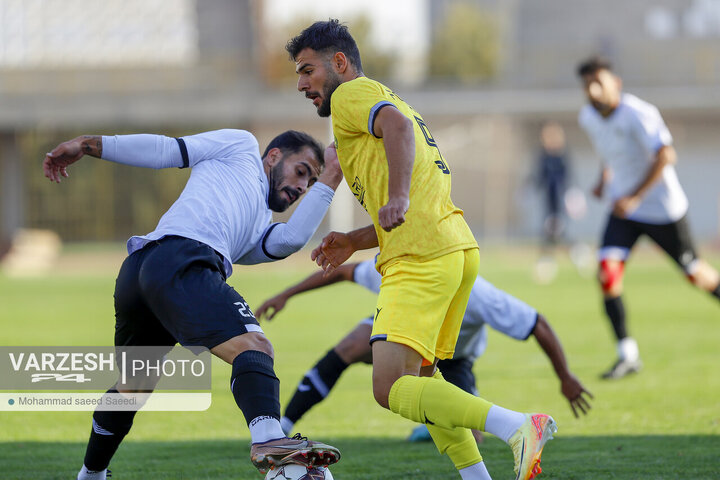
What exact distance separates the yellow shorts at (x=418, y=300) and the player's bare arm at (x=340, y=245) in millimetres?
295

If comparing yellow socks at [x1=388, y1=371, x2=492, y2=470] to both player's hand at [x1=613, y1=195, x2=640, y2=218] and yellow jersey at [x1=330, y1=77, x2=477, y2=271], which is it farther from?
player's hand at [x1=613, y1=195, x2=640, y2=218]

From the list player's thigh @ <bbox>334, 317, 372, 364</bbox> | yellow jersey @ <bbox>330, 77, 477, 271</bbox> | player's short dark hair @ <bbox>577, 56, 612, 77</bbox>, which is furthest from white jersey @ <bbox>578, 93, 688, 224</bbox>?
yellow jersey @ <bbox>330, 77, 477, 271</bbox>

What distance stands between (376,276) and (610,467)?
5.16 ft

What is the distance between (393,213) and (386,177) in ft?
1.08

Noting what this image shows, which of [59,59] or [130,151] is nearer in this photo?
[130,151]

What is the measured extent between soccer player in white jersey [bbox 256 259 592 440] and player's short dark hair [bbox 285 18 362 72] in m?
1.38

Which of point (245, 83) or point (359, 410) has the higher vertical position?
point (359, 410)

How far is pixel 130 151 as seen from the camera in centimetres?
392

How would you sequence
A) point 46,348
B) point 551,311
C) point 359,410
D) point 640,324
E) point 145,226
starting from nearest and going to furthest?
point 359,410 → point 46,348 → point 640,324 → point 551,311 → point 145,226

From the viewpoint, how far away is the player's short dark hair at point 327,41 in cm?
379

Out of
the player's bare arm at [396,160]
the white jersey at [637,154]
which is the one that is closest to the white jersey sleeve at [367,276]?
the player's bare arm at [396,160]

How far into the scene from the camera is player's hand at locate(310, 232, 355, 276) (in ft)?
12.7

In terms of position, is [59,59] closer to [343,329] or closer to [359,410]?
[343,329]

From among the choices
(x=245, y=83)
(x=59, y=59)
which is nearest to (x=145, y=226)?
(x=245, y=83)
